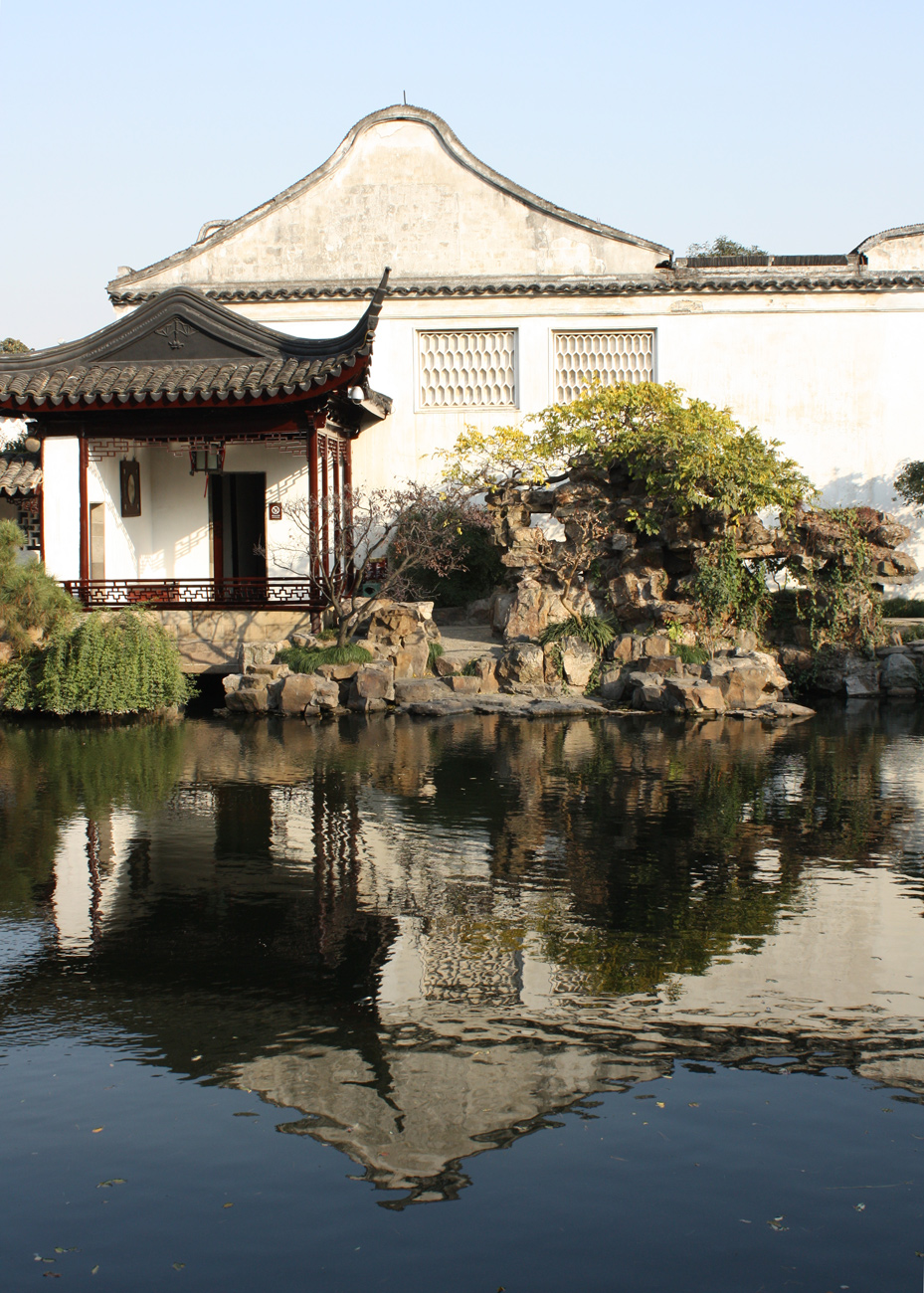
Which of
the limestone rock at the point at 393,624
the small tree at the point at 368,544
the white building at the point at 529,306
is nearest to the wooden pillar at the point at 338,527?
the small tree at the point at 368,544

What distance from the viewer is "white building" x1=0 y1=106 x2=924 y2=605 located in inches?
827

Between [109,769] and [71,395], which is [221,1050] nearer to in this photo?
[109,769]

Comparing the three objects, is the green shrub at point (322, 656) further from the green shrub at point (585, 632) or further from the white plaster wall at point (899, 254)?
the white plaster wall at point (899, 254)

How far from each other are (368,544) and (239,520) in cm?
233

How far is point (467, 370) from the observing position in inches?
835

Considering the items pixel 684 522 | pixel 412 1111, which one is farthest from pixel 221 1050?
pixel 684 522

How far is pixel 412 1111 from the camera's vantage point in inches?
160

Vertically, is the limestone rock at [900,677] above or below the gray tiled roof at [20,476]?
below

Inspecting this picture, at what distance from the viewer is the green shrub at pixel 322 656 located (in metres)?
14.7

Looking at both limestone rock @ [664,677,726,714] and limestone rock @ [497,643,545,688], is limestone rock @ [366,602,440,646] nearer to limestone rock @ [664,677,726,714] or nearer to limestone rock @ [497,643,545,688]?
limestone rock @ [497,643,545,688]

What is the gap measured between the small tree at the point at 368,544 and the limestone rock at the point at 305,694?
1.26m

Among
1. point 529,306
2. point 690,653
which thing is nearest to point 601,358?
point 529,306

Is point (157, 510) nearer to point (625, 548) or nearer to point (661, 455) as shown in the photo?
point (625, 548)

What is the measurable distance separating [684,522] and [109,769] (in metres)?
8.77
